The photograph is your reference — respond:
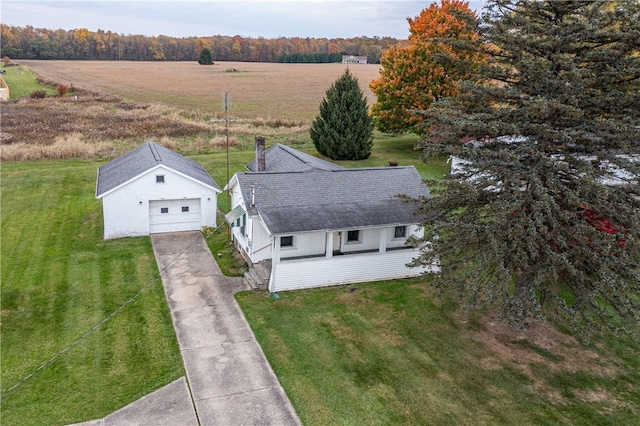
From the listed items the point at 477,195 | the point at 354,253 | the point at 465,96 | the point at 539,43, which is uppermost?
the point at 539,43

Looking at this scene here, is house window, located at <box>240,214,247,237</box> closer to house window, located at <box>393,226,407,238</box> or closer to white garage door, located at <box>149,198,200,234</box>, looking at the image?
white garage door, located at <box>149,198,200,234</box>

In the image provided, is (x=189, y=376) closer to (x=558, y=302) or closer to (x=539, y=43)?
(x=558, y=302)

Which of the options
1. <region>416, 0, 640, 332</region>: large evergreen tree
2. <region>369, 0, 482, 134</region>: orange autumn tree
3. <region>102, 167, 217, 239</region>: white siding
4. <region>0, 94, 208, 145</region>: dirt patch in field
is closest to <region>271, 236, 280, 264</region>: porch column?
<region>416, 0, 640, 332</region>: large evergreen tree

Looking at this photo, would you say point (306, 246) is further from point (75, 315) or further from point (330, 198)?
point (75, 315)

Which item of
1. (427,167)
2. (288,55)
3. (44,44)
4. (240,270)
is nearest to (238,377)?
(240,270)

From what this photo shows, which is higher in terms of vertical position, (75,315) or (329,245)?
(329,245)

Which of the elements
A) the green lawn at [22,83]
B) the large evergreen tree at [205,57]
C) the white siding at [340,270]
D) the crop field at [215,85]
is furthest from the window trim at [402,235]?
the large evergreen tree at [205,57]

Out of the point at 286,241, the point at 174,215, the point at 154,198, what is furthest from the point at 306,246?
the point at 154,198
